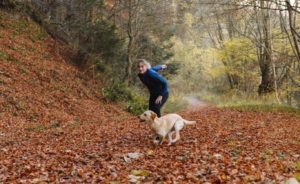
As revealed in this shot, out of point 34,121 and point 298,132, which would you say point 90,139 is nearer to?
point 34,121

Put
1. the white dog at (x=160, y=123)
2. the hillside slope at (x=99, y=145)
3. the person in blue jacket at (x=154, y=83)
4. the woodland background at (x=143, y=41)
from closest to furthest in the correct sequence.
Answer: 1. the hillside slope at (x=99, y=145)
2. the white dog at (x=160, y=123)
3. the person in blue jacket at (x=154, y=83)
4. the woodland background at (x=143, y=41)

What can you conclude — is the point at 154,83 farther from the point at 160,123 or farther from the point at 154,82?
the point at 160,123

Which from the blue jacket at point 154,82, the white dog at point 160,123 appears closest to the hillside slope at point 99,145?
the white dog at point 160,123

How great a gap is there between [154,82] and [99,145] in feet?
7.00

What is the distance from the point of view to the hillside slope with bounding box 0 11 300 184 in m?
6.66

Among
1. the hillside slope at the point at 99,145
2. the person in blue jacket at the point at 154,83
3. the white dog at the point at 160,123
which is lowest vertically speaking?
the hillside slope at the point at 99,145

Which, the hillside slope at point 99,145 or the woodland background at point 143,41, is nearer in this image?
the hillside slope at point 99,145

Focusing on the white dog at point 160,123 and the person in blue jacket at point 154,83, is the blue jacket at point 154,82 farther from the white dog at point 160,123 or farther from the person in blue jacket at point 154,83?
the white dog at point 160,123

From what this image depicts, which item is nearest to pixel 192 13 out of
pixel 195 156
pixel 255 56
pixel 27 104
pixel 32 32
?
pixel 255 56

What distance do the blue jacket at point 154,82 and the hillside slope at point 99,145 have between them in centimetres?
132

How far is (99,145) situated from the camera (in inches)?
392

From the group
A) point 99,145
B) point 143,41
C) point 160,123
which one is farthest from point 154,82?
point 143,41

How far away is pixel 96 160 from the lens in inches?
316

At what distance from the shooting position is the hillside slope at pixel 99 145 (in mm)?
6664
